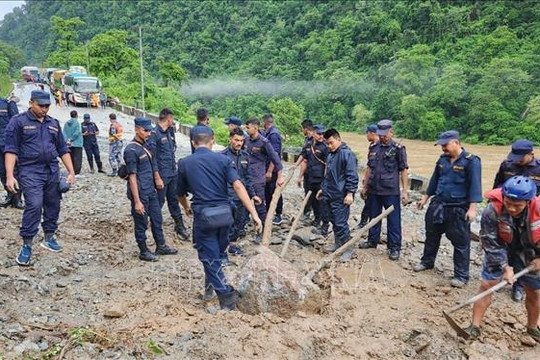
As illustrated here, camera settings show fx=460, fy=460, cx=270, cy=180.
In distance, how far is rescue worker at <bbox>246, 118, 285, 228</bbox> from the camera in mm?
6250

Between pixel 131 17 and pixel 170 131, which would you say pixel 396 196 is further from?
pixel 131 17

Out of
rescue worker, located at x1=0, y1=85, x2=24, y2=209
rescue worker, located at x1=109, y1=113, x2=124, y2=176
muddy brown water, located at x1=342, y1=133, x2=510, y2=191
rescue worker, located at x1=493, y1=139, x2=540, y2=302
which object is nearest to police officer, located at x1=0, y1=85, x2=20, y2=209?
rescue worker, located at x1=0, y1=85, x2=24, y2=209

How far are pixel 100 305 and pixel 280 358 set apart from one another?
1.82 metres

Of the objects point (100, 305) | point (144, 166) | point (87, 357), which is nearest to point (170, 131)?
point (144, 166)

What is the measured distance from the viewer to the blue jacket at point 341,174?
5727mm

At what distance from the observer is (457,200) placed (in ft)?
16.4

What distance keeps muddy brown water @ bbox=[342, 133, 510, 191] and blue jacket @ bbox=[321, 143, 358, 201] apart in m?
14.5

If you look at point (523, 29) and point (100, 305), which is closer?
point (100, 305)

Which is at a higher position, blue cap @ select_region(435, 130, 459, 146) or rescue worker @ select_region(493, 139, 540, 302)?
blue cap @ select_region(435, 130, 459, 146)

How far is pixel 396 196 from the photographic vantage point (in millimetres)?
5770

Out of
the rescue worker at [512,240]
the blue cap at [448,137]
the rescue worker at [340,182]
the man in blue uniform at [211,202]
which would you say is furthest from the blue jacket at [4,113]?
the rescue worker at [512,240]

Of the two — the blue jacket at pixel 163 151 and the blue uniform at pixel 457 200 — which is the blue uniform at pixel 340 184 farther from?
the blue jacket at pixel 163 151

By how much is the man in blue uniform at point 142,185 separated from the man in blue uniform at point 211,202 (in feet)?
3.74

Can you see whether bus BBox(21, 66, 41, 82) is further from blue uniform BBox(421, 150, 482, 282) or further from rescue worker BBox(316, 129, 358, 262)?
blue uniform BBox(421, 150, 482, 282)
